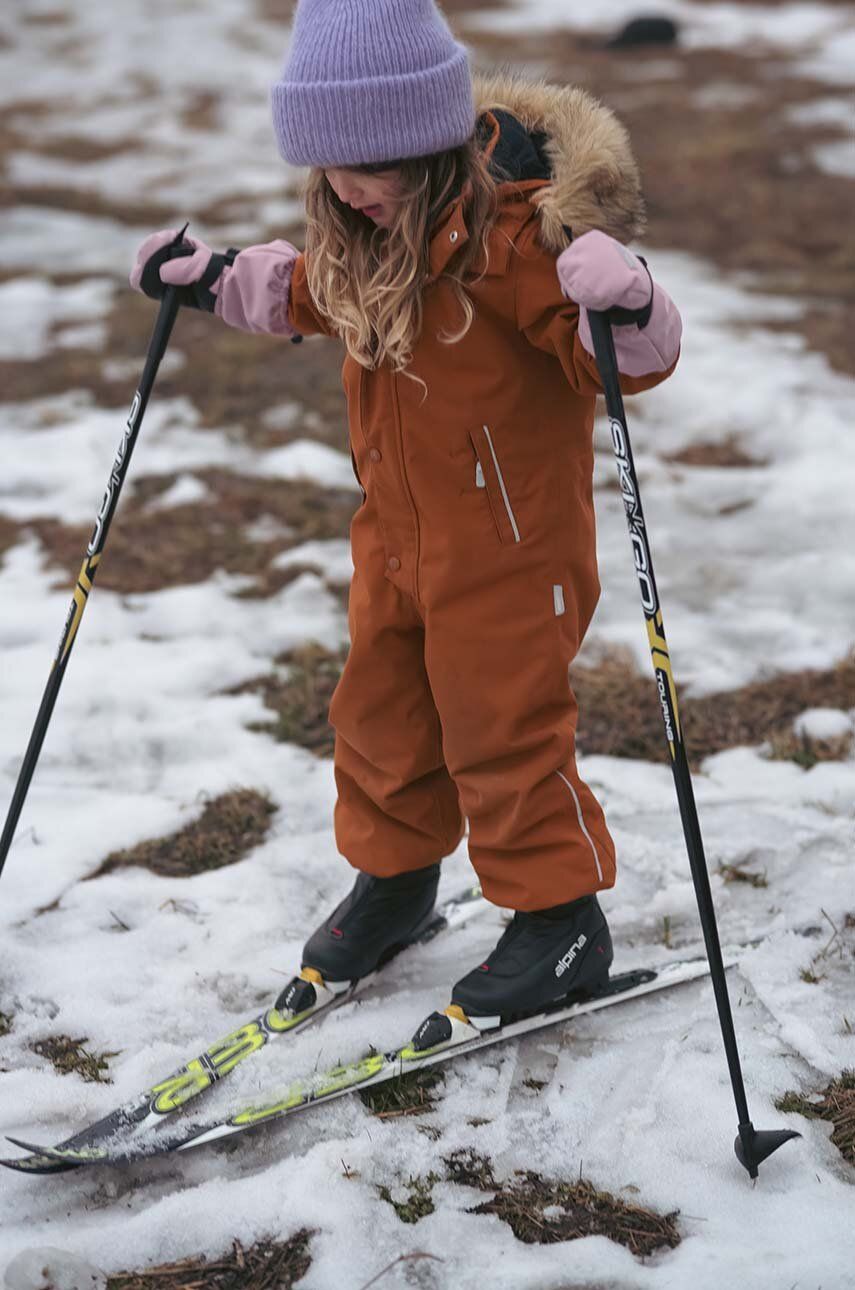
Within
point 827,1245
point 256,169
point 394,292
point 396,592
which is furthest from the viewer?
point 256,169

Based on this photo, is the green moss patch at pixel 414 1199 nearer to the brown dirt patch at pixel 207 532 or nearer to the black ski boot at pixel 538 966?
the black ski boot at pixel 538 966

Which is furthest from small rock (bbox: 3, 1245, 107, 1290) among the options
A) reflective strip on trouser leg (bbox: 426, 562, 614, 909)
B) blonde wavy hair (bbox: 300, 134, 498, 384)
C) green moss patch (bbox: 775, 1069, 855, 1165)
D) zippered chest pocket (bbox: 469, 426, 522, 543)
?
blonde wavy hair (bbox: 300, 134, 498, 384)

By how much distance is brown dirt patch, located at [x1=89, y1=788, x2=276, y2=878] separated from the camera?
4105 millimetres

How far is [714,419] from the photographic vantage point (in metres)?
7.65

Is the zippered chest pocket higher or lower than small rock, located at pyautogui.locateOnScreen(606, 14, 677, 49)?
higher

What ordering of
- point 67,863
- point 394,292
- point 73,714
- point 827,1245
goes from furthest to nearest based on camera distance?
point 73,714
point 67,863
point 394,292
point 827,1245

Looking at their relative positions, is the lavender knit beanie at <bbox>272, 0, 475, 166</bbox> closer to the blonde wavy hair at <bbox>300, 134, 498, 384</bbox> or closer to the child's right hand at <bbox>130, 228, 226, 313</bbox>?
the blonde wavy hair at <bbox>300, 134, 498, 384</bbox>

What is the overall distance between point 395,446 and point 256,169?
11.4 meters

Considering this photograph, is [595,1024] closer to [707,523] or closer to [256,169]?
[707,523]

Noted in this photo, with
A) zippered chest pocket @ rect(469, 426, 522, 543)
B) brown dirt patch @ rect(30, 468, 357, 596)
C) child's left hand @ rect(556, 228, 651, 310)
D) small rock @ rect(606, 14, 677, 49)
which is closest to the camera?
→ child's left hand @ rect(556, 228, 651, 310)

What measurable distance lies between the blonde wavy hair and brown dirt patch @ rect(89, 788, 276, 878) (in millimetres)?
1872

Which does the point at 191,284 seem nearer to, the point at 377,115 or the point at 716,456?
the point at 377,115

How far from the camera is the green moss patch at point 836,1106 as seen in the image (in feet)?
9.30

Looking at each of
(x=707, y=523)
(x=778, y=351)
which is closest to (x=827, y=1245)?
(x=707, y=523)
